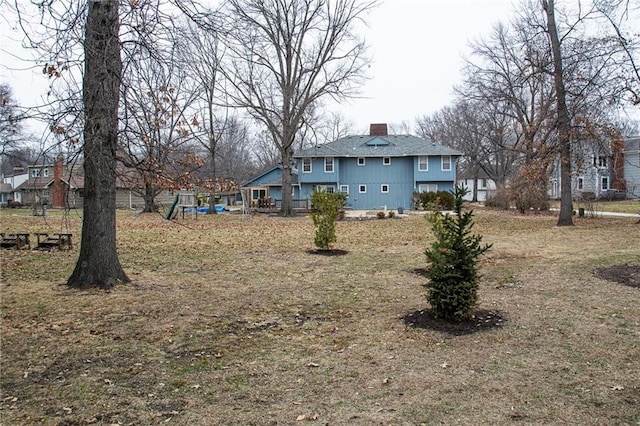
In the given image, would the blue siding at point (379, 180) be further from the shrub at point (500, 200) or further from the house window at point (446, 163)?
the shrub at point (500, 200)

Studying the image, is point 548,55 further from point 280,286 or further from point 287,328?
point 287,328

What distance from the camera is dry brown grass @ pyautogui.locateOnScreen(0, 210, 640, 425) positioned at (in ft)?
12.0

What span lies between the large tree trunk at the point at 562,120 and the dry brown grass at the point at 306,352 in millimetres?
12556

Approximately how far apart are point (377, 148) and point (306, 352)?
121 ft

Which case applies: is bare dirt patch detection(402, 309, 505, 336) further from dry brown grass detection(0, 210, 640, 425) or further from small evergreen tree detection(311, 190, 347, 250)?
small evergreen tree detection(311, 190, 347, 250)

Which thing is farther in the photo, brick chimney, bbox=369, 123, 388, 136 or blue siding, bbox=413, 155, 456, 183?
brick chimney, bbox=369, 123, 388, 136

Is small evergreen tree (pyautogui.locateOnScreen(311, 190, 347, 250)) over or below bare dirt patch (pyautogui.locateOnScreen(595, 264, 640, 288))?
over

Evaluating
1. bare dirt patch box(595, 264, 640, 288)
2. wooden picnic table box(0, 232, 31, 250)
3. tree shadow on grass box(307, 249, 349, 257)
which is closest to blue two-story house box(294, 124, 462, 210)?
tree shadow on grass box(307, 249, 349, 257)

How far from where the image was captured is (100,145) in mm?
6582

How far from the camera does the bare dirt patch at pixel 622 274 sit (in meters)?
8.15

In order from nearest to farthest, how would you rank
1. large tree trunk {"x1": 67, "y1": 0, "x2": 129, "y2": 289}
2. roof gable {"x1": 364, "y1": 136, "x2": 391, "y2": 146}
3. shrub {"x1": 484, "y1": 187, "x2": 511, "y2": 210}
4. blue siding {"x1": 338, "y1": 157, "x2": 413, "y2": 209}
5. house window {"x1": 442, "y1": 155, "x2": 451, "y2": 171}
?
large tree trunk {"x1": 67, "y1": 0, "x2": 129, "y2": 289} → shrub {"x1": 484, "y1": 187, "x2": 511, "y2": 210} → house window {"x1": 442, "y1": 155, "x2": 451, "y2": 171} → blue siding {"x1": 338, "y1": 157, "x2": 413, "y2": 209} → roof gable {"x1": 364, "y1": 136, "x2": 391, "y2": 146}

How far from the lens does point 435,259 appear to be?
229 inches

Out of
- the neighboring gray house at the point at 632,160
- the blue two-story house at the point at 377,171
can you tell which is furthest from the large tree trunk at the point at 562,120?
the neighboring gray house at the point at 632,160

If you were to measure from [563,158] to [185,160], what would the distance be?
18082 millimetres
